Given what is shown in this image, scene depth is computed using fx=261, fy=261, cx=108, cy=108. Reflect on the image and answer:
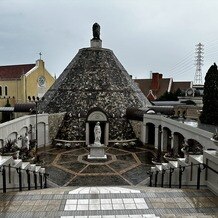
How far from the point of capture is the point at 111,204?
7.42 meters

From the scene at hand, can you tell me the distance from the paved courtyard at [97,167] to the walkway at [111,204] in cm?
949

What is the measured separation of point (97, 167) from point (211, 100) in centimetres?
1358

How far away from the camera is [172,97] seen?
2057 inches

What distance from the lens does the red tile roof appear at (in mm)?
53881

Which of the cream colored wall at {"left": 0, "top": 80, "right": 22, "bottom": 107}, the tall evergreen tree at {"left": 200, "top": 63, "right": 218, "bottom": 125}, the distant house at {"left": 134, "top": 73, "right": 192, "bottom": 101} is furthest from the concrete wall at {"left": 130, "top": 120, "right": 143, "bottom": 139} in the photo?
the cream colored wall at {"left": 0, "top": 80, "right": 22, "bottom": 107}

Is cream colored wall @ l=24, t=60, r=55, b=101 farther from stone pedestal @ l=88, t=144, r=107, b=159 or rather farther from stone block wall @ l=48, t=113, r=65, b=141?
stone pedestal @ l=88, t=144, r=107, b=159

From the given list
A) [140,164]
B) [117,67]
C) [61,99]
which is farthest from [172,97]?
[140,164]

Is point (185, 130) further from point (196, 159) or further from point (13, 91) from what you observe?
point (13, 91)

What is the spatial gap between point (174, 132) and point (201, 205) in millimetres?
17780

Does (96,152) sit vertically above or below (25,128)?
below

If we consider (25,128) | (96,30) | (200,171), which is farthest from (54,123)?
(200,171)

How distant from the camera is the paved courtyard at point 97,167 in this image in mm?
18281

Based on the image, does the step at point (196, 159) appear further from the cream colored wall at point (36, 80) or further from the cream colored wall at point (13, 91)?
the cream colored wall at point (13, 91)

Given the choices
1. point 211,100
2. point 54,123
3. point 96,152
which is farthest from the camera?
point 54,123
